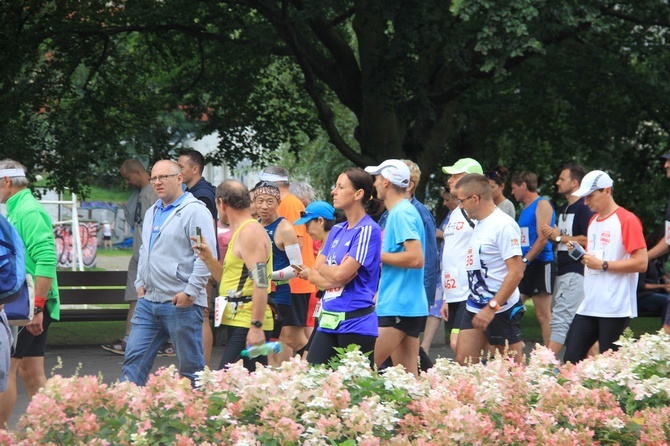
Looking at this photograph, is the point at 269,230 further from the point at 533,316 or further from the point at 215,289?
the point at 533,316

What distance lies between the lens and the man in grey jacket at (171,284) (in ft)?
23.7

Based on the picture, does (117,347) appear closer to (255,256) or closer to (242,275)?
(242,275)

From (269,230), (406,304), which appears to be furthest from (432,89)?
(406,304)

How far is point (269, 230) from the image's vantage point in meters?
8.64

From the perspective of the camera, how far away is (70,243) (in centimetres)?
3653

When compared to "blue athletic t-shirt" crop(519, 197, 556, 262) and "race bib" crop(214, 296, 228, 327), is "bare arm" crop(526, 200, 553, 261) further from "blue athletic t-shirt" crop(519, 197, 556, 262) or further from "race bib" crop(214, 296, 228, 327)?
"race bib" crop(214, 296, 228, 327)

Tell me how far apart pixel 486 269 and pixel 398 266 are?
782 mm

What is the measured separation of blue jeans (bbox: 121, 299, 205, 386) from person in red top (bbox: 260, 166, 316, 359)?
7.49 feet

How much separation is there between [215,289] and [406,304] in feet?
21.1

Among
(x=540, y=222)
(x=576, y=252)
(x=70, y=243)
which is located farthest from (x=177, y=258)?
(x=70, y=243)

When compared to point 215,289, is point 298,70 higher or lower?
higher

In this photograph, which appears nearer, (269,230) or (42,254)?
(42,254)

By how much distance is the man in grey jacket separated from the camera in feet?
23.7

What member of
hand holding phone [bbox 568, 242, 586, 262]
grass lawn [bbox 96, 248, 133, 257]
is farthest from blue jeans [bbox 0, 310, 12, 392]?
grass lawn [bbox 96, 248, 133, 257]
